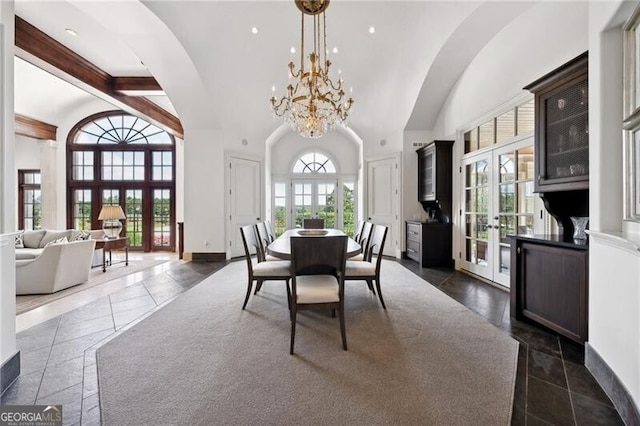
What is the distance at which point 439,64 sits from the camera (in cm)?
443

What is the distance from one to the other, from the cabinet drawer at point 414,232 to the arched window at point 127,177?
20.0 ft

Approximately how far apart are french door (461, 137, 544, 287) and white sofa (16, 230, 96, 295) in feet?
18.8

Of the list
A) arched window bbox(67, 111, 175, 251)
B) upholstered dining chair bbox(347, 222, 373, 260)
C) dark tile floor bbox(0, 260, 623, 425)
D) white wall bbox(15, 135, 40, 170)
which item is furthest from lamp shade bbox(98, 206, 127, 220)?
upholstered dining chair bbox(347, 222, 373, 260)

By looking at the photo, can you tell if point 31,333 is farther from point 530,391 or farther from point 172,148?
point 172,148

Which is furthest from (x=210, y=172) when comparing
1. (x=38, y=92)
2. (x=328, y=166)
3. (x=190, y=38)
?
(x=38, y=92)

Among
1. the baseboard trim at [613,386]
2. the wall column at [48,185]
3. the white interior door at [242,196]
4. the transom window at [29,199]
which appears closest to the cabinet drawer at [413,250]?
the baseboard trim at [613,386]

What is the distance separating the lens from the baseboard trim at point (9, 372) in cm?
167

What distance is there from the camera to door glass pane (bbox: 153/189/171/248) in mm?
7516

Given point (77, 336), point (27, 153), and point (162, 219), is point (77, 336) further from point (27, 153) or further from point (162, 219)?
point (27, 153)

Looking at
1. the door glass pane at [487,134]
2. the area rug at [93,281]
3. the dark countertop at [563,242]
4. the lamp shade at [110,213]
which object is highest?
the door glass pane at [487,134]

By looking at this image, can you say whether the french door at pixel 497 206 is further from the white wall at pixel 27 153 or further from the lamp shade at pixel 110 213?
the white wall at pixel 27 153

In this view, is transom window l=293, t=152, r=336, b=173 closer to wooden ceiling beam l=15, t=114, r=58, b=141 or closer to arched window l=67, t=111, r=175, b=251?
arched window l=67, t=111, r=175, b=251

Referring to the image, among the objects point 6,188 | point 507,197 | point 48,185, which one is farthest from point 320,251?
point 48,185

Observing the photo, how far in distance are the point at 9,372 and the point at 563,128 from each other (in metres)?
4.45
